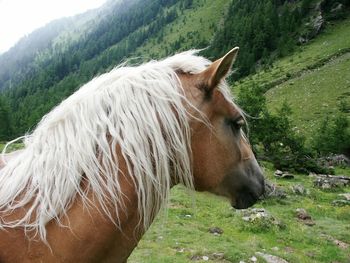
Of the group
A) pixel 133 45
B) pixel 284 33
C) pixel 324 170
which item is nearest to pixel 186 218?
pixel 324 170

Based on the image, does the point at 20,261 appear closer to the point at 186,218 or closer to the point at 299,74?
the point at 186,218

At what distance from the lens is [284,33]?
7756cm

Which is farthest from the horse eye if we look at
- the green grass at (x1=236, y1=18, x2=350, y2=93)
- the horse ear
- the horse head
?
the green grass at (x1=236, y1=18, x2=350, y2=93)

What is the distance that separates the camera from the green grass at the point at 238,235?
8289mm

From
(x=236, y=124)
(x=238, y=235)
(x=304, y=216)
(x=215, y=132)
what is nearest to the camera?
(x=215, y=132)

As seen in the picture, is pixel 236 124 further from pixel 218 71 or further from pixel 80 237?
pixel 80 237

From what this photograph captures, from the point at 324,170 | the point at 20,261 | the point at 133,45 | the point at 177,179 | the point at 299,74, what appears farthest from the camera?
the point at 133,45

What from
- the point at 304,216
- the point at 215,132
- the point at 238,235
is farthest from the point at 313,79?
the point at 215,132

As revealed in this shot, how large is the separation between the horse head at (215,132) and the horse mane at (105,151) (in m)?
0.07

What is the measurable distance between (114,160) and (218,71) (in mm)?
790

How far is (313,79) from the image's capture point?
50.7 metres

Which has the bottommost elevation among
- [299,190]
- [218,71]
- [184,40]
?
[184,40]

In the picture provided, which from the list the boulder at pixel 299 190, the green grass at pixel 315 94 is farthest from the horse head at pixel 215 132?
the green grass at pixel 315 94

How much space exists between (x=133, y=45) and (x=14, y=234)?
153 metres
